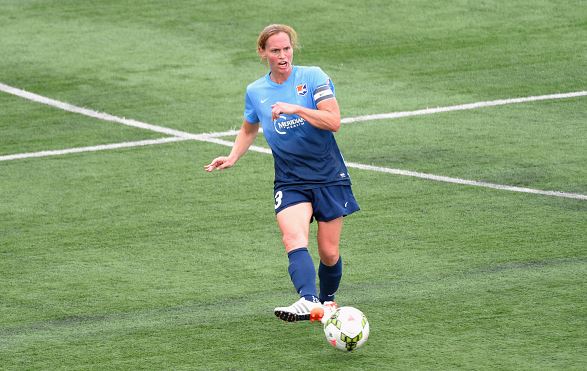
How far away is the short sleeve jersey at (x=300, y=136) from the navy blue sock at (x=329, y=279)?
630mm

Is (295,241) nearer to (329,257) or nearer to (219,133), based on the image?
(329,257)

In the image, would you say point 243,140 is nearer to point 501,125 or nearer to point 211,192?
point 211,192

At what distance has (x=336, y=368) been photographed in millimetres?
8711

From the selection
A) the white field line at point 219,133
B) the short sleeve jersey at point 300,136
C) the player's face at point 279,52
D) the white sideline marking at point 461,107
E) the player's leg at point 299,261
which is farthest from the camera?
the white sideline marking at point 461,107

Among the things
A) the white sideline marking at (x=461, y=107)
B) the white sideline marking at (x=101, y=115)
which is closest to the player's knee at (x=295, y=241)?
the white sideline marking at (x=101, y=115)

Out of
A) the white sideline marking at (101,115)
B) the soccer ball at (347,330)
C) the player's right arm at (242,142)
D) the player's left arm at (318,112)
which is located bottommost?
the soccer ball at (347,330)

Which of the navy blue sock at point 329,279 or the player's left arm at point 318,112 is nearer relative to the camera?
the player's left arm at point 318,112

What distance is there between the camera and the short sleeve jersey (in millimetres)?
9438

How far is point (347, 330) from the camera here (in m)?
8.82

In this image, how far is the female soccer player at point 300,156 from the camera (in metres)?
9.30

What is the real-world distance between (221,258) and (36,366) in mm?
2789

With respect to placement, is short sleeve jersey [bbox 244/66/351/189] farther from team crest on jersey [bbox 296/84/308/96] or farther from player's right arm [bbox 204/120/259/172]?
player's right arm [bbox 204/120/259/172]

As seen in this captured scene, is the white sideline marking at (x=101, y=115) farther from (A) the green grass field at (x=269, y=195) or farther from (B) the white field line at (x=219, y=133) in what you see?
(A) the green grass field at (x=269, y=195)

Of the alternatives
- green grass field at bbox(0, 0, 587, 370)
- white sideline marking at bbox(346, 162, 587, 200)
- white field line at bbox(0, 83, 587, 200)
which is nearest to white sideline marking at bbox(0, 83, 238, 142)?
white field line at bbox(0, 83, 587, 200)
